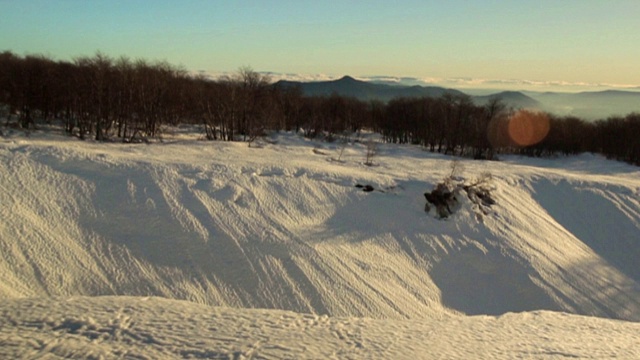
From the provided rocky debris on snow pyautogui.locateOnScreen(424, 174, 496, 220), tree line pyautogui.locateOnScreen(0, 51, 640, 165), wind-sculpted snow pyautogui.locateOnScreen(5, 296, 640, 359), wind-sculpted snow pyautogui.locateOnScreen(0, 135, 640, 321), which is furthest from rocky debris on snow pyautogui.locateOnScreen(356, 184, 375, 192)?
tree line pyautogui.locateOnScreen(0, 51, 640, 165)

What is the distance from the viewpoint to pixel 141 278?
37.9ft

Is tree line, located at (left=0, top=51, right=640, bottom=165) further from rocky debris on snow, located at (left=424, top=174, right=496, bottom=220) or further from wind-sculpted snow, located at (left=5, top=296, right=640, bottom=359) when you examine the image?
wind-sculpted snow, located at (left=5, top=296, right=640, bottom=359)

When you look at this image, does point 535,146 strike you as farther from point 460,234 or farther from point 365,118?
point 460,234

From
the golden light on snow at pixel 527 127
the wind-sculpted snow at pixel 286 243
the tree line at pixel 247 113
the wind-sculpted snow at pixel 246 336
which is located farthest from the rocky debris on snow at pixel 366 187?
the golden light on snow at pixel 527 127

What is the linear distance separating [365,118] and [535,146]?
2835 centimetres

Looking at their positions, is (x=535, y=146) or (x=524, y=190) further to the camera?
(x=535, y=146)

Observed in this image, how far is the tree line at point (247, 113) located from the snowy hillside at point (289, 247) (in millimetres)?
17307

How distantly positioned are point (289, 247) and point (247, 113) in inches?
1085

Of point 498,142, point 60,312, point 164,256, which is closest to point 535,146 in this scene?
point 498,142

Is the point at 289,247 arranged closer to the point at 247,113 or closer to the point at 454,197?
the point at 454,197

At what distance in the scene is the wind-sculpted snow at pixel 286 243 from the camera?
1173 centimetres

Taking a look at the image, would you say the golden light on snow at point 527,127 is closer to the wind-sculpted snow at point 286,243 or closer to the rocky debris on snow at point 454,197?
the wind-sculpted snow at point 286,243

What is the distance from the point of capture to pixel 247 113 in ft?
129

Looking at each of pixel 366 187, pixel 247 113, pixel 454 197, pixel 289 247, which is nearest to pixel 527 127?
pixel 247 113
